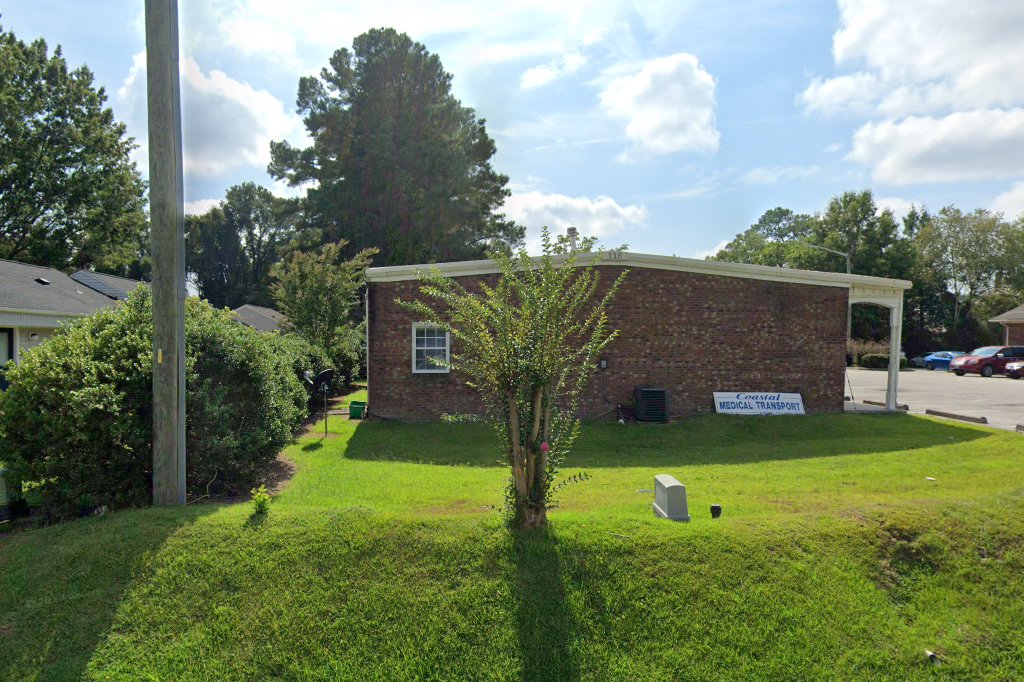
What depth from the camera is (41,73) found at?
2923 cm

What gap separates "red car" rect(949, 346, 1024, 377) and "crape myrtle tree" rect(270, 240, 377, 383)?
30.5 m

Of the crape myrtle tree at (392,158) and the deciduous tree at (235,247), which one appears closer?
the crape myrtle tree at (392,158)

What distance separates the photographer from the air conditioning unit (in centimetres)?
1229

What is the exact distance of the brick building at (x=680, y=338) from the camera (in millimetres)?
12680

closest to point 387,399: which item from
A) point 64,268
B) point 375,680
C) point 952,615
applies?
point 375,680

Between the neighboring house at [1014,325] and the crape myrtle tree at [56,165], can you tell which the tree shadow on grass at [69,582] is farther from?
the neighboring house at [1014,325]

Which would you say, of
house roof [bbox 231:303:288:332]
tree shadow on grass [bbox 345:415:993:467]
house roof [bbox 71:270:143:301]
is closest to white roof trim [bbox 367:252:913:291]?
tree shadow on grass [bbox 345:415:993:467]

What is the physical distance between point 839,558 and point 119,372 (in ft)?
23.0

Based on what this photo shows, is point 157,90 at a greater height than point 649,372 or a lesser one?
greater

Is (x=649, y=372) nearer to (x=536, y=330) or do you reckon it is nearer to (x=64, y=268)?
(x=536, y=330)

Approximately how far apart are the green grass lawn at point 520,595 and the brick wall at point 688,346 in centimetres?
712

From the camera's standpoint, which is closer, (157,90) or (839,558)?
(839,558)

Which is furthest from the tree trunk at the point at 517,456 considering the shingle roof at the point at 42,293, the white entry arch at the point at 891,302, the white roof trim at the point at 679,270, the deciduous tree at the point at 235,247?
the deciduous tree at the point at 235,247

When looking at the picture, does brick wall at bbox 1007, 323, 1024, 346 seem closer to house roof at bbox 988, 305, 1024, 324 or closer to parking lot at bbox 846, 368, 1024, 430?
house roof at bbox 988, 305, 1024, 324
